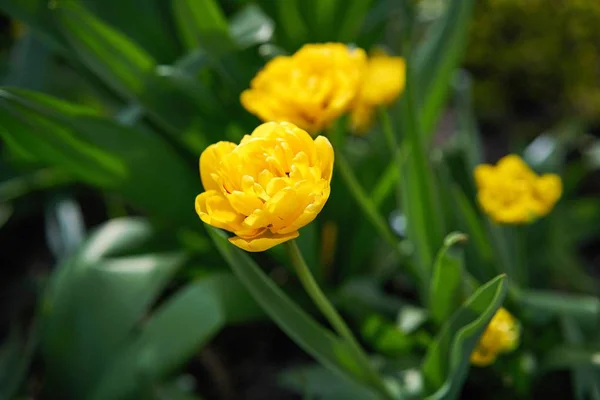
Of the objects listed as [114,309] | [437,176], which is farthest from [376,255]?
[114,309]

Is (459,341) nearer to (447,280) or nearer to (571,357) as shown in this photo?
(447,280)

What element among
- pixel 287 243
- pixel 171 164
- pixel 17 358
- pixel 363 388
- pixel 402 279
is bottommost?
pixel 402 279

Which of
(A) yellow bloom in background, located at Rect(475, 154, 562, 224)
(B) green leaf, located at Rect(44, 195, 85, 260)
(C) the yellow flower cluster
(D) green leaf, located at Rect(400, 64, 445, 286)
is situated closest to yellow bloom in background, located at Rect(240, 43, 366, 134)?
(C) the yellow flower cluster

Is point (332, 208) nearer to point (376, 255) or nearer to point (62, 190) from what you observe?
point (376, 255)

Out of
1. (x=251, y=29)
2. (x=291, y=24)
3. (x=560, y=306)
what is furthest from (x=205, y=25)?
(x=560, y=306)

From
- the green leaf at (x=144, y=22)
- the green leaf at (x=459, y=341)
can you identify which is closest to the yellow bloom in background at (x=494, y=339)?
the green leaf at (x=459, y=341)

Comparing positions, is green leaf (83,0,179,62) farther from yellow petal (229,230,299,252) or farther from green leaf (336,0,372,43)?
yellow petal (229,230,299,252)

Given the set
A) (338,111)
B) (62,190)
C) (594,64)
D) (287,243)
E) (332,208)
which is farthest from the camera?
(594,64)

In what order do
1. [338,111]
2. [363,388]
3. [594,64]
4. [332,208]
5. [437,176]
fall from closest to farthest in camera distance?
[338,111]
[363,388]
[437,176]
[332,208]
[594,64]
